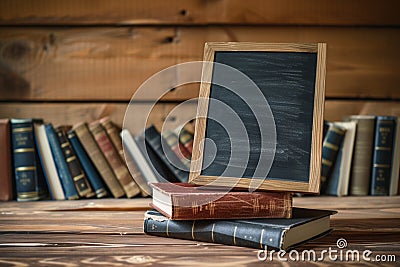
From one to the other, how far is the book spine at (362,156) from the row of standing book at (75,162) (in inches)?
19.4

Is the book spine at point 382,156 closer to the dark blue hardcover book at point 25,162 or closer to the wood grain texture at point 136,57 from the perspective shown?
the wood grain texture at point 136,57

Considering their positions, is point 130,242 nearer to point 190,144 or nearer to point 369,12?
point 190,144

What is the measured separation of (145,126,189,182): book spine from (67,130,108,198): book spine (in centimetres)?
18

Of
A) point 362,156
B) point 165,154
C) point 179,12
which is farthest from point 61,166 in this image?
point 362,156

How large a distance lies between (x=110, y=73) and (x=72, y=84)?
13 cm

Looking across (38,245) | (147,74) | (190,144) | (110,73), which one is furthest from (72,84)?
(38,245)

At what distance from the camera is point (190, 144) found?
1593 millimetres

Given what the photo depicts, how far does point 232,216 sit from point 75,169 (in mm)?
723

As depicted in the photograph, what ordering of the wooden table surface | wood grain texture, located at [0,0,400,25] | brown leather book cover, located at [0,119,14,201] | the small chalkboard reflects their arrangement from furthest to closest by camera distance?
wood grain texture, located at [0,0,400,25]
brown leather book cover, located at [0,119,14,201]
the small chalkboard
the wooden table surface

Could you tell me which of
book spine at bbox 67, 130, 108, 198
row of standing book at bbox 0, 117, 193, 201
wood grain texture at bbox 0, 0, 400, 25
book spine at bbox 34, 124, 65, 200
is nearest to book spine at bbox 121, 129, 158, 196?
row of standing book at bbox 0, 117, 193, 201

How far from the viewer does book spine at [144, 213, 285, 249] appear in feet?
2.90

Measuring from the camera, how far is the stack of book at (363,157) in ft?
5.24

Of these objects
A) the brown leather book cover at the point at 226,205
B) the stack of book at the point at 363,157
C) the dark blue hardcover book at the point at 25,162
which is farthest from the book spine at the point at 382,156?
the dark blue hardcover book at the point at 25,162
